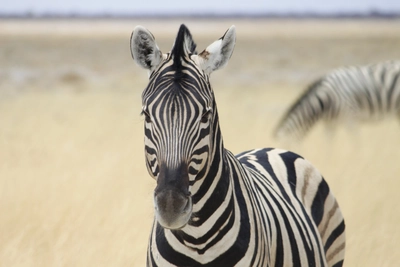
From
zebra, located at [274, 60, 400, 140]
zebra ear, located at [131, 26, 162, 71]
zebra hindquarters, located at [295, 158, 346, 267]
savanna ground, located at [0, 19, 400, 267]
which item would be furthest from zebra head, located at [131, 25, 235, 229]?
zebra, located at [274, 60, 400, 140]

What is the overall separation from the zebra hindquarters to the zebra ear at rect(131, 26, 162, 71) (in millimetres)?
1628

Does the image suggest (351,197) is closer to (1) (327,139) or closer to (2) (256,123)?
(1) (327,139)

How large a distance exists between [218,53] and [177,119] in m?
0.49

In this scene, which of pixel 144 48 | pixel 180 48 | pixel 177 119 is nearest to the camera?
pixel 177 119

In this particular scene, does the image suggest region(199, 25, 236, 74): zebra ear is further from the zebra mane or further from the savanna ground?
the savanna ground

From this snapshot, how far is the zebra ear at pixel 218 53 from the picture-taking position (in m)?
2.96

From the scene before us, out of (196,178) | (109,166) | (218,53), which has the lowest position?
(196,178)

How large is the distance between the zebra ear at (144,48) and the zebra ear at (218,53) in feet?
0.74

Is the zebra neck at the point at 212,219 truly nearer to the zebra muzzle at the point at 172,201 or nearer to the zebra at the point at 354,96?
the zebra muzzle at the point at 172,201

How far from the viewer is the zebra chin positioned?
2.46m

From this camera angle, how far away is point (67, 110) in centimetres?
1639

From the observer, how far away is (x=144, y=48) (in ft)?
9.70

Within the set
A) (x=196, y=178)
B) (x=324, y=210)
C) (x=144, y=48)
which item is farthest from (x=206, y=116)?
(x=324, y=210)

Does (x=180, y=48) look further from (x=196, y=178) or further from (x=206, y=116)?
(x=196, y=178)
